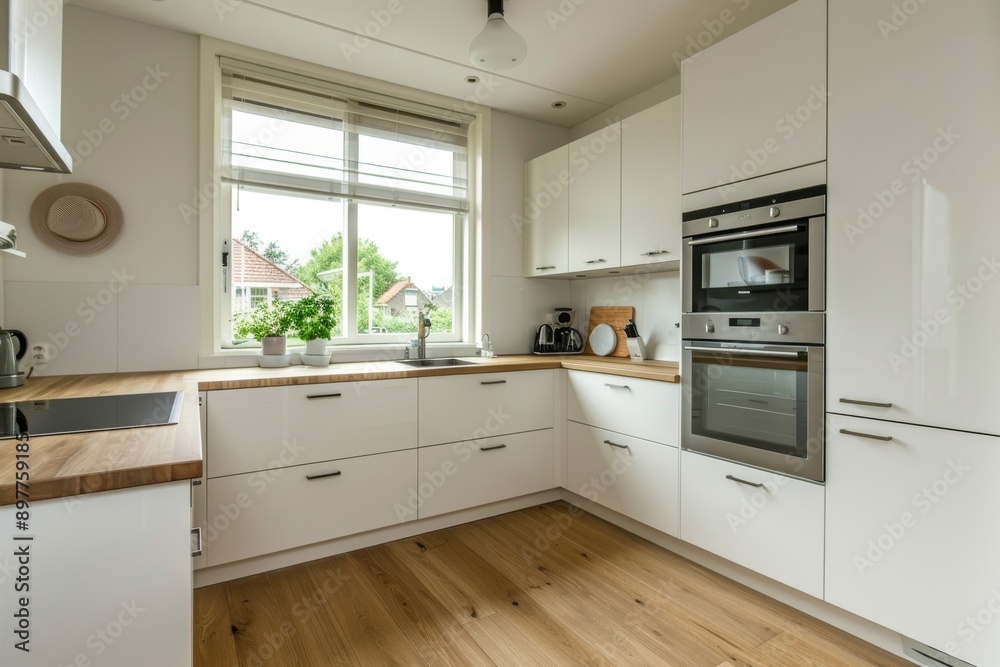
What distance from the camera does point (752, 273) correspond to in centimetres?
195

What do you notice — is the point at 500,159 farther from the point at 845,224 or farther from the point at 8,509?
the point at 8,509

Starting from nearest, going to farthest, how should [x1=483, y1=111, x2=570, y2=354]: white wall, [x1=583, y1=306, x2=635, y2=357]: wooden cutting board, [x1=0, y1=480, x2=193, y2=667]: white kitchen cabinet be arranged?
[x1=0, y1=480, x2=193, y2=667]: white kitchen cabinet
[x1=583, y1=306, x2=635, y2=357]: wooden cutting board
[x1=483, y1=111, x2=570, y2=354]: white wall

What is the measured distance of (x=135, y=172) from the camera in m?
2.30

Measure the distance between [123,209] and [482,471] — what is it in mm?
2095

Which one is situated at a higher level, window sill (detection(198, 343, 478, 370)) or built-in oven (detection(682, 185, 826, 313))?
built-in oven (detection(682, 185, 826, 313))

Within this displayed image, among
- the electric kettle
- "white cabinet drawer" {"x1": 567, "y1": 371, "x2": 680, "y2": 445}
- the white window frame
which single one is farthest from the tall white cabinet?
the electric kettle

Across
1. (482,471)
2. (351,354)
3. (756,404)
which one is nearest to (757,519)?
(756,404)

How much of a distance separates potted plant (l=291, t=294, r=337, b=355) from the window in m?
0.31

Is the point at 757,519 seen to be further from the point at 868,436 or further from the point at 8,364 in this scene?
the point at 8,364

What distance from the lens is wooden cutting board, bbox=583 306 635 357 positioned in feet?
10.2

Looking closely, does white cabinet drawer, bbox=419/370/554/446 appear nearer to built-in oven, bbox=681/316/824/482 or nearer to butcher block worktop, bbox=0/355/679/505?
butcher block worktop, bbox=0/355/679/505

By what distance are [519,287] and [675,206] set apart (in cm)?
128

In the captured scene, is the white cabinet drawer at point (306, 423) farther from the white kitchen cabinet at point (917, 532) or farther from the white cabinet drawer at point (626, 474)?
the white kitchen cabinet at point (917, 532)

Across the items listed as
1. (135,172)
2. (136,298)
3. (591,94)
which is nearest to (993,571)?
(591,94)
